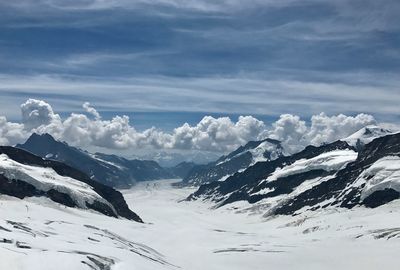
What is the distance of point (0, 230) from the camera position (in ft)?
635

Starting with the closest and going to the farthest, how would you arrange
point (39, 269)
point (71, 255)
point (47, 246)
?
point (39, 269) → point (71, 255) → point (47, 246)

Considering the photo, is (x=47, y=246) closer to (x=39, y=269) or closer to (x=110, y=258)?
(x=110, y=258)

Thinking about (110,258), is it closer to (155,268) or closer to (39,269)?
(155,268)

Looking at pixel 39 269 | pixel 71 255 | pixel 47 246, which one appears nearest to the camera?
pixel 39 269

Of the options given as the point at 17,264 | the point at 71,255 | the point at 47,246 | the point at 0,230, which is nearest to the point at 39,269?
the point at 17,264

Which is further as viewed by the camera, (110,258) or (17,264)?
(110,258)

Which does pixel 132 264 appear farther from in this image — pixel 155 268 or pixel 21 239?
pixel 21 239

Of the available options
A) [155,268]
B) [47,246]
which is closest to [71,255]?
[47,246]

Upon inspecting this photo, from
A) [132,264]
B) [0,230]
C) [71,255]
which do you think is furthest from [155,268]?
[0,230]

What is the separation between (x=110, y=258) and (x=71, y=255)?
19.9 metres

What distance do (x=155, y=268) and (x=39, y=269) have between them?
57731 mm

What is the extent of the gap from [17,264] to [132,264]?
49118mm

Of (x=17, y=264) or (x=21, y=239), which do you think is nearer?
(x=17, y=264)

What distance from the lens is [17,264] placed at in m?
145
